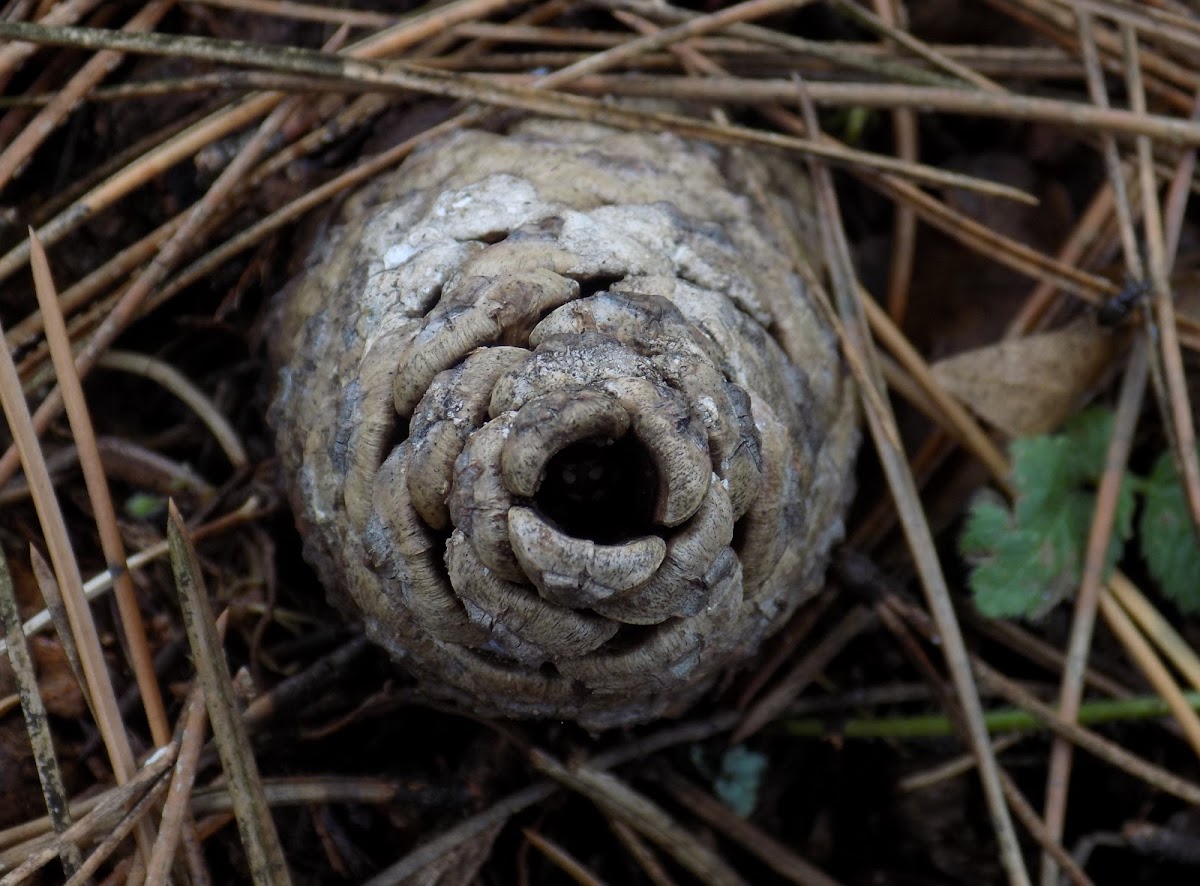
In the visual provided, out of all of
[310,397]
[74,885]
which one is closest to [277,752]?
[74,885]

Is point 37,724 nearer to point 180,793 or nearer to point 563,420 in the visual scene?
point 180,793

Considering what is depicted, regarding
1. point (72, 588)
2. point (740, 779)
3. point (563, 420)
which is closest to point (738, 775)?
point (740, 779)

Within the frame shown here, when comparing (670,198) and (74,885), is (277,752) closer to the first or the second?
(74,885)

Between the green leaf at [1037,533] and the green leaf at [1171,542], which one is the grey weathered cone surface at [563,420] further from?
the green leaf at [1171,542]

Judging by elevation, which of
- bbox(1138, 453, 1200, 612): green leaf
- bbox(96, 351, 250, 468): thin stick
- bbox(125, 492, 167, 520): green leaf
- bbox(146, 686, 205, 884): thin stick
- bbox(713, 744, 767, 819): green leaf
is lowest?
bbox(713, 744, 767, 819): green leaf

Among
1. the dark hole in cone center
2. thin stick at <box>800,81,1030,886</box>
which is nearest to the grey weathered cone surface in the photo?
the dark hole in cone center

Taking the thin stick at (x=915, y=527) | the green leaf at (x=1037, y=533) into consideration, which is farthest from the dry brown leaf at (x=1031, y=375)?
the thin stick at (x=915, y=527)

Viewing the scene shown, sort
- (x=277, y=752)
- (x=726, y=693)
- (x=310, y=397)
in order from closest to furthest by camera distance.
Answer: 1. (x=310, y=397)
2. (x=277, y=752)
3. (x=726, y=693)

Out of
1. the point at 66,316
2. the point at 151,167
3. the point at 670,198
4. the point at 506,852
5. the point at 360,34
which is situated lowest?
the point at 506,852

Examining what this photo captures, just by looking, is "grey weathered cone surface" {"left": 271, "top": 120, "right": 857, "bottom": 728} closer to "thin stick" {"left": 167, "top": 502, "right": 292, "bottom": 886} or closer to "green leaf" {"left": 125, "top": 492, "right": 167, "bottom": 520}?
"thin stick" {"left": 167, "top": 502, "right": 292, "bottom": 886}
